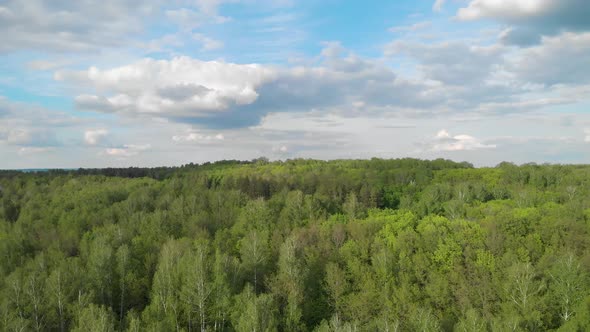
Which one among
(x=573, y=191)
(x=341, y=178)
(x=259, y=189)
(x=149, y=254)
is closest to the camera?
(x=149, y=254)

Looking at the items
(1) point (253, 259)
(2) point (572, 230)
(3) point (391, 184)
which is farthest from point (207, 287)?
(3) point (391, 184)

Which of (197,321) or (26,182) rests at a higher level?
(26,182)

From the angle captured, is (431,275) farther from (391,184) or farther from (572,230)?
(391,184)

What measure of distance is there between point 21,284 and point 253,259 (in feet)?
71.4

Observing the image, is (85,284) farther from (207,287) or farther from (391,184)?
(391,184)

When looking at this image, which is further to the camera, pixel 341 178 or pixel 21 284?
pixel 341 178

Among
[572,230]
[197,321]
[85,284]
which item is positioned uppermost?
[572,230]

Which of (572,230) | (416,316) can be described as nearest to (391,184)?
(572,230)

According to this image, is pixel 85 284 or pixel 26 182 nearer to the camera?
pixel 85 284

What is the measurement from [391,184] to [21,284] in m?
93.6

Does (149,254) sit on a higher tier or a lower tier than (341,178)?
lower

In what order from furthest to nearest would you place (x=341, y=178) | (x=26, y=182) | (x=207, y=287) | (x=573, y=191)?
(x=26, y=182) → (x=341, y=178) → (x=573, y=191) → (x=207, y=287)

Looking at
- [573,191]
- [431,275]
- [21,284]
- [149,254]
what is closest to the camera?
[21,284]

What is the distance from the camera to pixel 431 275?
43.0 meters
